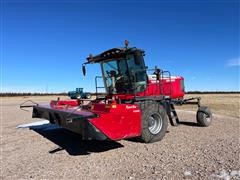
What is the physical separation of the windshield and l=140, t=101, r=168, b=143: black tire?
0.78m

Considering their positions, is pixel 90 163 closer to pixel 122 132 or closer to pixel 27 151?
pixel 122 132

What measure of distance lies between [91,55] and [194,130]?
4354 mm

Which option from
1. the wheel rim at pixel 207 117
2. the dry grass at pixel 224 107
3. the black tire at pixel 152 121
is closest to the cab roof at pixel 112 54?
the black tire at pixel 152 121

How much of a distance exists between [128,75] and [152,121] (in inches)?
60.4

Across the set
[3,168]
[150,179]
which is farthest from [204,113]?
[3,168]

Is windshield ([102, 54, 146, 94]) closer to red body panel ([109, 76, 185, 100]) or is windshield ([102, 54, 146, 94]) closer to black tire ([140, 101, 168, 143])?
red body panel ([109, 76, 185, 100])

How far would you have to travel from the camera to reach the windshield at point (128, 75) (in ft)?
26.6

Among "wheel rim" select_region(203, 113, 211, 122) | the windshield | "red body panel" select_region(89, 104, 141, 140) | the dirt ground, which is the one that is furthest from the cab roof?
"wheel rim" select_region(203, 113, 211, 122)

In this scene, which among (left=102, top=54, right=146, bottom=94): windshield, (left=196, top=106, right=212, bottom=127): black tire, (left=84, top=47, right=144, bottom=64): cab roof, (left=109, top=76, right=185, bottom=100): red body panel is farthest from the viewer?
(left=196, top=106, right=212, bottom=127): black tire

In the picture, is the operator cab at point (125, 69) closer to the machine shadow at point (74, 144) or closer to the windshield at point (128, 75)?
the windshield at point (128, 75)

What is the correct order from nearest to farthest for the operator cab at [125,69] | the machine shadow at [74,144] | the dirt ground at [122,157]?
the dirt ground at [122,157], the machine shadow at [74,144], the operator cab at [125,69]

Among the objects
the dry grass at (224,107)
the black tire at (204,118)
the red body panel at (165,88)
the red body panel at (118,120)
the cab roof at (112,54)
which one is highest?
the cab roof at (112,54)

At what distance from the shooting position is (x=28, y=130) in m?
9.97

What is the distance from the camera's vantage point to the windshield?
26.6ft
